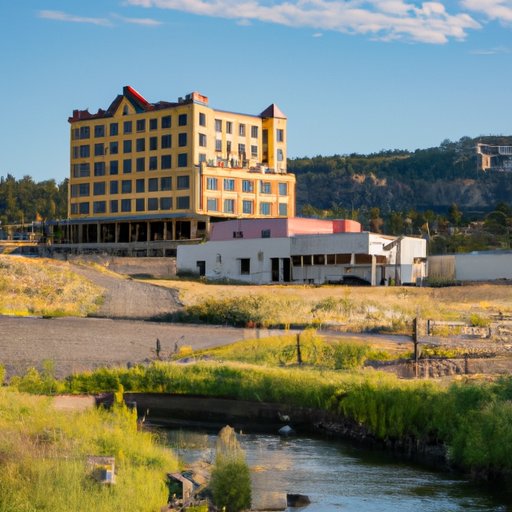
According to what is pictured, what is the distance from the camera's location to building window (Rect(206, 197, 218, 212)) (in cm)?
9681

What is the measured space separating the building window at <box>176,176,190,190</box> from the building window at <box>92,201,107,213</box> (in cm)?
1077

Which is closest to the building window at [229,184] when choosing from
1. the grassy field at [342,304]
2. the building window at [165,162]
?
the building window at [165,162]

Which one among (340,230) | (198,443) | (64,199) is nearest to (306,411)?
(198,443)

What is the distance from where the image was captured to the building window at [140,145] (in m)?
101

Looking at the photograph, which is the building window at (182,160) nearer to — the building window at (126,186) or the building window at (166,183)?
the building window at (166,183)

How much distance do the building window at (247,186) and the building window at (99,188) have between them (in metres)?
15.9

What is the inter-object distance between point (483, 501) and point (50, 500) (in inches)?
396

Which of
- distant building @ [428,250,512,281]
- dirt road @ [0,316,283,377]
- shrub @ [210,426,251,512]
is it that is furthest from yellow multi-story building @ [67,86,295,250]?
shrub @ [210,426,251,512]

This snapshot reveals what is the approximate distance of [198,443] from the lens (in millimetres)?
26281

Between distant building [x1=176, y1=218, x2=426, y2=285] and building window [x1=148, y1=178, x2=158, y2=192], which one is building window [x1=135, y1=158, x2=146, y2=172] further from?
distant building [x1=176, y1=218, x2=426, y2=285]

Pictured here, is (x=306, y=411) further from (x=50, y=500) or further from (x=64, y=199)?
(x=64, y=199)

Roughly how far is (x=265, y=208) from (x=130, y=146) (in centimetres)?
1570

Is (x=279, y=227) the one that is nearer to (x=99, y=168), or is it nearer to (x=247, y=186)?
(x=247, y=186)

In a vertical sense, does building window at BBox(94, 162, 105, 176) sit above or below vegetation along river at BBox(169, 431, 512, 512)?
above
